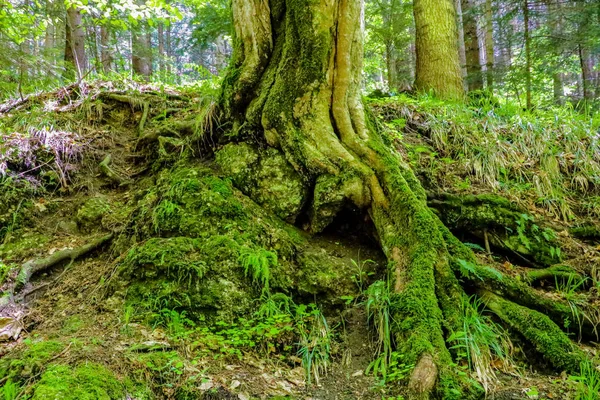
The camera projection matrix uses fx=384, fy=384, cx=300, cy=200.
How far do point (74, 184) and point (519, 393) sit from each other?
4.75 m

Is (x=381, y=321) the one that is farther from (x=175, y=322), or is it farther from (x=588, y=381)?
(x=175, y=322)

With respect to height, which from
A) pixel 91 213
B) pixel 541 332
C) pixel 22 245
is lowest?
pixel 541 332

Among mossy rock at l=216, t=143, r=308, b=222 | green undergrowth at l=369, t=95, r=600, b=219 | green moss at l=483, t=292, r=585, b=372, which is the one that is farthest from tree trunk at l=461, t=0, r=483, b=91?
green moss at l=483, t=292, r=585, b=372

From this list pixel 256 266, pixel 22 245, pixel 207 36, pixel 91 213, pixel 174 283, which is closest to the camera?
pixel 174 283

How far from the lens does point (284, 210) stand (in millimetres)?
3680

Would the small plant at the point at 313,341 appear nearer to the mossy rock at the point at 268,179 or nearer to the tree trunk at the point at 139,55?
the mossy rock at the point at 268,179

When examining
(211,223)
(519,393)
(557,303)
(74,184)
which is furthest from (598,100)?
(74,184)

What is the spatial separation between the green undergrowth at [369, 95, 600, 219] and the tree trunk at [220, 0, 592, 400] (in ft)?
4.21

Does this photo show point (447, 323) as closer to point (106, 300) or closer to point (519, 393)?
point (519, 393)

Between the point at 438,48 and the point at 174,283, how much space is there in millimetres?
6190

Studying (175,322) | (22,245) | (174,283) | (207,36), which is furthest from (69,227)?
(207,36)

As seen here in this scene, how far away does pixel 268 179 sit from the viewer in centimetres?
377

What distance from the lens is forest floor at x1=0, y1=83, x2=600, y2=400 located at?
7.52 feet

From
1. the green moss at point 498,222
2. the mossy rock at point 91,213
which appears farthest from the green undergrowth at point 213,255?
the green moss at point 498,222
